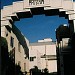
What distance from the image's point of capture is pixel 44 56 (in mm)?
62000

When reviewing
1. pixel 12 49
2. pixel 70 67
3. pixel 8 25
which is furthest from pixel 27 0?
pixel 70 67

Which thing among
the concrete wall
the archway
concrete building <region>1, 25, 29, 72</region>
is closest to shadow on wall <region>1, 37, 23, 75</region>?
concrete building <region>1, 25, 29, 72</region>

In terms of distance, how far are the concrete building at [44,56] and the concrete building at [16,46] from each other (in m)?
2.10

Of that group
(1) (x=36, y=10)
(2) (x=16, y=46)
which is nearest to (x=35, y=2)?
(1) (x=36, y=10)

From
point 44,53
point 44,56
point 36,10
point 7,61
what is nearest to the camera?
point 7,61

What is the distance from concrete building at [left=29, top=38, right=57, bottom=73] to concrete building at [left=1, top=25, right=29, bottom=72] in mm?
2100

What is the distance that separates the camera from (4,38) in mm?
36031

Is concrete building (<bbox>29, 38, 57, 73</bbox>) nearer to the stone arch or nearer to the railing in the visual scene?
the stone arch

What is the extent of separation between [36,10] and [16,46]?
867 centimetres

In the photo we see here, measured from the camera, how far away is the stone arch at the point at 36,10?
1399 inches

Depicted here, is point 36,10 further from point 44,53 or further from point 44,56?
point 44,53

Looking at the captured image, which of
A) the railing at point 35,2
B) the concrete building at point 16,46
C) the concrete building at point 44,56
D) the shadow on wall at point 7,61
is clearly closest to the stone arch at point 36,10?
the railing at point 35,2

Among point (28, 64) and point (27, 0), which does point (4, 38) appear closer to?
point (27, 0)

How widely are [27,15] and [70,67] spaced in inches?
350
